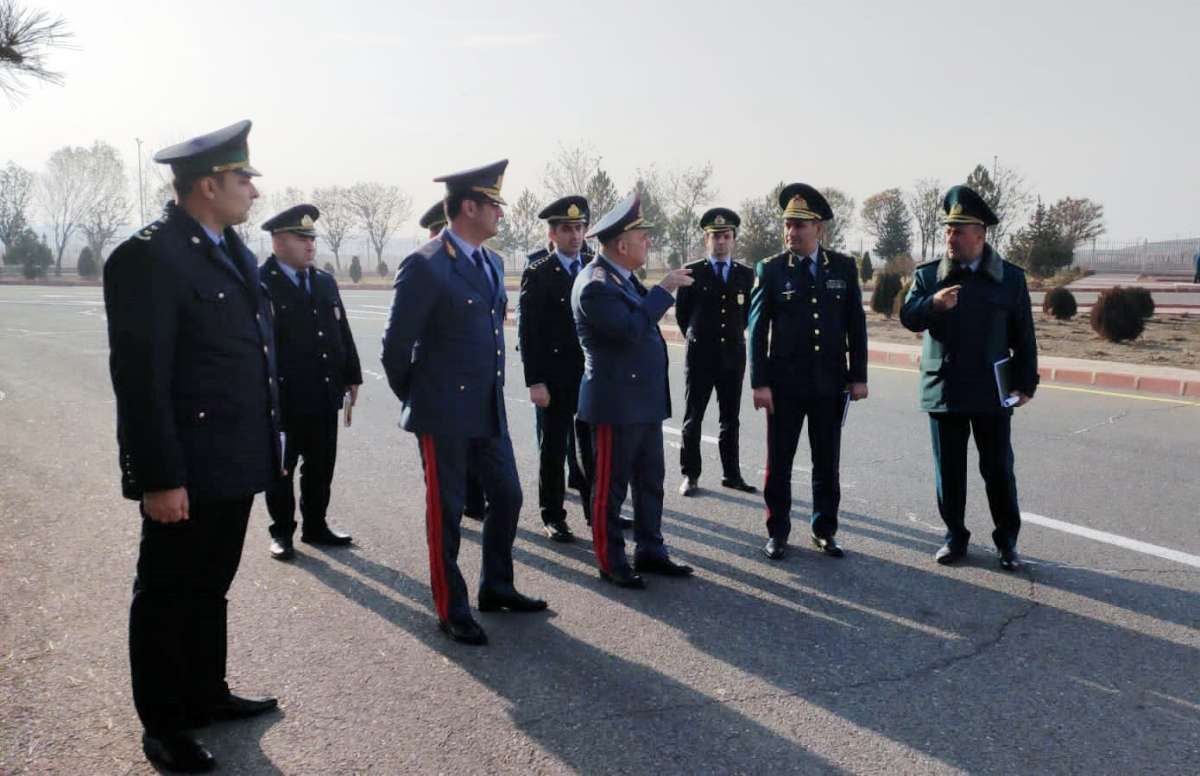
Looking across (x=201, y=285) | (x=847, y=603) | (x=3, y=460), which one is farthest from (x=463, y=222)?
(x=3, y=460)

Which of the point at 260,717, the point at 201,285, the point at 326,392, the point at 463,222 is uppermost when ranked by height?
the point at 463,222

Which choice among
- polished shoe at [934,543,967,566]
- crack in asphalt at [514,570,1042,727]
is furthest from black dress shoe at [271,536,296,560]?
polished shoe at [934,543,967,566]

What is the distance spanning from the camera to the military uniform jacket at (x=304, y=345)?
5383mm

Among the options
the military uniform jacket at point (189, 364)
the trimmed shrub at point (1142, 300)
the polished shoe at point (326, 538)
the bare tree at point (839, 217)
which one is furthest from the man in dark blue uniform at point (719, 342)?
the bare tree at point (839, 217)

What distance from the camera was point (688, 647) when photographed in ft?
13.4

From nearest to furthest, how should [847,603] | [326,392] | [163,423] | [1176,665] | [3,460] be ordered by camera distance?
[163,423], [1176,665], [847,603], [326,392], [3,460]

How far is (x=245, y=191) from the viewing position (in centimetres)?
332

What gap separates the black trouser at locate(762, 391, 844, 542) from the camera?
Answer: 5301 millimetres

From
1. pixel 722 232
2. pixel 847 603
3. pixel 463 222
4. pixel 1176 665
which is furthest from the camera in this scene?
pixel 722 232

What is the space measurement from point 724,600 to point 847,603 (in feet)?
1.92

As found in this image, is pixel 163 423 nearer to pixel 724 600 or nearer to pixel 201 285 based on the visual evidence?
pixel 201 285

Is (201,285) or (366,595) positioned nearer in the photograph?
(201,285)

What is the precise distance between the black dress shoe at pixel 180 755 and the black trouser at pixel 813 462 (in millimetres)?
3186

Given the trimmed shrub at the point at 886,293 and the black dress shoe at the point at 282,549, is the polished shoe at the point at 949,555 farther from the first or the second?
the trimmed shrub at the point at 886,293
